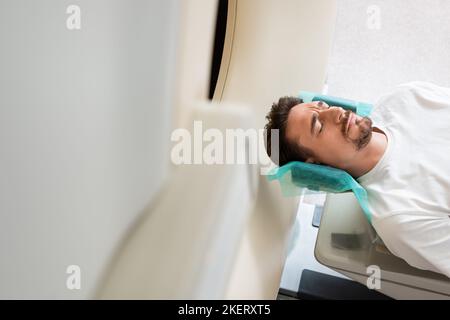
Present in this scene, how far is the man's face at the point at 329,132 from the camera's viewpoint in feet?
4.02

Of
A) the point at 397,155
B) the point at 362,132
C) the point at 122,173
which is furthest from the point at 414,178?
the point at 122,173

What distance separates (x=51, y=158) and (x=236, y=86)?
634 mm

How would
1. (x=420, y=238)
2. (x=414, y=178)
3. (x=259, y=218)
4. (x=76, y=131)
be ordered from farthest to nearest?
1. (x=414, y=178)
2. (x=420, y=238)
3. (x=259, y=218)
4. (x=76, y=131)

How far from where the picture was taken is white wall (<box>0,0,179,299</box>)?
39 centimetres

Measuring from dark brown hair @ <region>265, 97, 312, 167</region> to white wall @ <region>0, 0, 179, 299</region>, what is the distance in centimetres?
73

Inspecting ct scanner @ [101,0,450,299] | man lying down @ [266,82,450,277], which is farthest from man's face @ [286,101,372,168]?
ct scanner @ [101,0,450,299]

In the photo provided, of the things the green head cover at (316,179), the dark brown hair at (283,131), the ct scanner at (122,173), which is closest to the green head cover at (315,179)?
the green head cover at (316,179)

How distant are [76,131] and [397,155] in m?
1.04

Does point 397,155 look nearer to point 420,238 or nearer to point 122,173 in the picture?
point 420,238

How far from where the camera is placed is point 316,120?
1262 millimetres

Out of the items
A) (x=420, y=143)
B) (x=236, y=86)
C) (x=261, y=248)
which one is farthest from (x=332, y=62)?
(x=261, y=248)

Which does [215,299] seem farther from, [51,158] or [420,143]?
[420,143]

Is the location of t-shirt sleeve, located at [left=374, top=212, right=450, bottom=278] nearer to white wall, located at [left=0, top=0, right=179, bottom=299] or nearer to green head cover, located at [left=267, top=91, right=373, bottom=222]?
green head cover, located at [left=267, top=91, right=373, bottom=222]

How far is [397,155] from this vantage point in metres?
1.24
